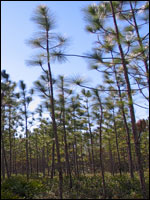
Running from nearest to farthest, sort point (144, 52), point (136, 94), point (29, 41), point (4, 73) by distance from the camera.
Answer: point (144, 52)
point (136, 94)
point (29, 41)
point (4, 73)

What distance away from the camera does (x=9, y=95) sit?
11703 millimetres

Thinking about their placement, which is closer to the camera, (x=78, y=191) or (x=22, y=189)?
(x=22, y=189)

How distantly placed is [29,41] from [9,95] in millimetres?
6711

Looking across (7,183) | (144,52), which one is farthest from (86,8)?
(7,183)

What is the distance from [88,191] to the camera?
9.01m

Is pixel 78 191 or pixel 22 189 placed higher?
pixel 22 189

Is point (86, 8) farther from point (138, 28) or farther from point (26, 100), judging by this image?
point (26, 100)

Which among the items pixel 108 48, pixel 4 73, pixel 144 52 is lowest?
pixel 144 52

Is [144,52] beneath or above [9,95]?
Result: beneath

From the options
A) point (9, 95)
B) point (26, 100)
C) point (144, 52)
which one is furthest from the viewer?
point (26, 100)

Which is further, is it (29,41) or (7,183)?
(7,183)

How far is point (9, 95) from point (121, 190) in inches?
330

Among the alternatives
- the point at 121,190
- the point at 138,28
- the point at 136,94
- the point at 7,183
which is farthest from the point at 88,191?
the point at 138,28

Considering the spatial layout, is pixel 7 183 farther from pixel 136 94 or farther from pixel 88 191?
pixel 136 94
